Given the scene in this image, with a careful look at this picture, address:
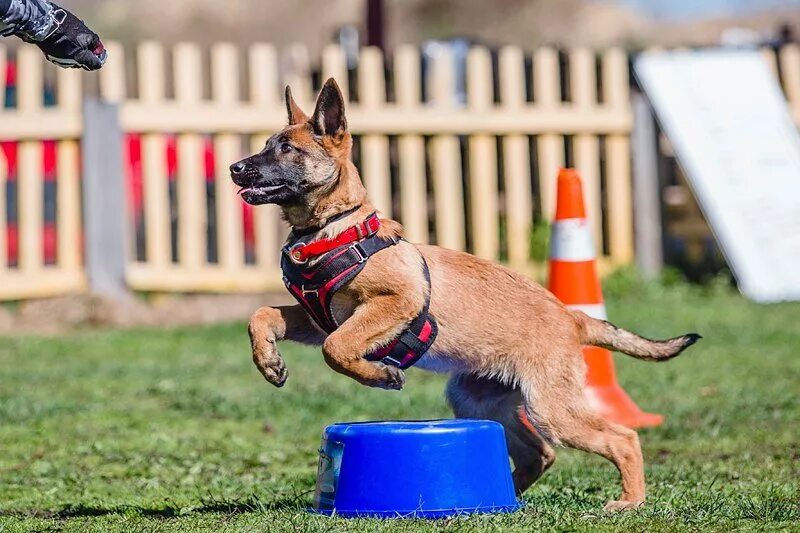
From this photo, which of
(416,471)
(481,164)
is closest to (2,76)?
(481,164)

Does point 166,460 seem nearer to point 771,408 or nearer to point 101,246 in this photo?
point 771,408

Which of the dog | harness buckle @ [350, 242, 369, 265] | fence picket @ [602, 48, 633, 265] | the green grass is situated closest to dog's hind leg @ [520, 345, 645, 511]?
the dog

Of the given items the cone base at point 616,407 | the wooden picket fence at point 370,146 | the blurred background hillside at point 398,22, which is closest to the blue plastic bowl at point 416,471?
the cone base at point 616,407

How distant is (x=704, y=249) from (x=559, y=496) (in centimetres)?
793

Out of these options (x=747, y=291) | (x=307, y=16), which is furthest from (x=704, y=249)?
(x=307, y=16)

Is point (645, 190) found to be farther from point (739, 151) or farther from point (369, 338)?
point (369, 338)

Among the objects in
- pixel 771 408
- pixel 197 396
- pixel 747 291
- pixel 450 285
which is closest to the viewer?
pixel 450 285

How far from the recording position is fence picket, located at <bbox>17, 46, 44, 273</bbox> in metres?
10.7

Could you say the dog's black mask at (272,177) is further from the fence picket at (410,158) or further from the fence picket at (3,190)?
the fence picket at (410,158)

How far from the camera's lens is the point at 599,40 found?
34.4 metres

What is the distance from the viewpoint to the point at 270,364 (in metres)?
4.80

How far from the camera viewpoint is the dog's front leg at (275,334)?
4812mm

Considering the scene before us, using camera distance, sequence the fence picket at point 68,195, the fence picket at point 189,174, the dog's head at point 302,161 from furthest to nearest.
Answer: the fence picket at point 189,174
the fence picket at point 68,195
the dog's head at point 302,161

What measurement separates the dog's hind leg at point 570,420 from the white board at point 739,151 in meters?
7.10
